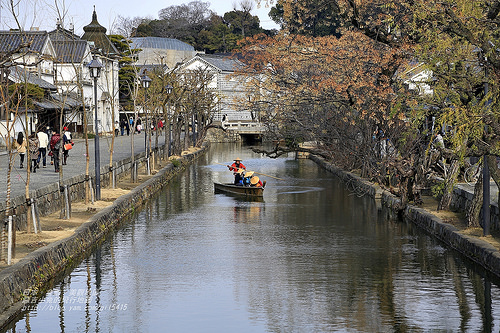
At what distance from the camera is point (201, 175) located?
3866cm

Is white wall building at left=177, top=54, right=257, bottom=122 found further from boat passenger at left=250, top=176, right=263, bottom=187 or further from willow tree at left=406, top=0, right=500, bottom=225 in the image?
willow tree at left=406, top=0, right=500, bottom=225

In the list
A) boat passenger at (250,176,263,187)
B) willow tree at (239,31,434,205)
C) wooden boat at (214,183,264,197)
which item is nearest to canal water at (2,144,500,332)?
willow tree at (239,31,434,205)

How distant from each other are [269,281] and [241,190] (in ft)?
49.8

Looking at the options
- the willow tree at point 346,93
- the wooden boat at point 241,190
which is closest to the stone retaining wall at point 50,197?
the wooden boat at point 241,190

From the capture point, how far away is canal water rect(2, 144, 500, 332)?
11109mm

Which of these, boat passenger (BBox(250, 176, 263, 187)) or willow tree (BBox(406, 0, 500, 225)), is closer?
willow tree (BBox(406, 0, 500, 225))

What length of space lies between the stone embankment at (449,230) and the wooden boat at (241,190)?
4487 mm

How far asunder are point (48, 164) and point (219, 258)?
63.9 feet

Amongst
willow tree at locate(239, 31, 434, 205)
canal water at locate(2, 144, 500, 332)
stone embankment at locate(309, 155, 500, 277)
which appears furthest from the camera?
willow tree at locate(239, 31, 434, 205)

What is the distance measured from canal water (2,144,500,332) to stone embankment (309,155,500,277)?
27 centimetres

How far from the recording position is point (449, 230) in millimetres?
17594

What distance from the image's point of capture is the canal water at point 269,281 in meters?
11.1

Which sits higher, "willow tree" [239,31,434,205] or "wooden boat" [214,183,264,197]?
"willow tree" [239,31,434,205]

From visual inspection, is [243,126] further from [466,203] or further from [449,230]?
[449,230]
